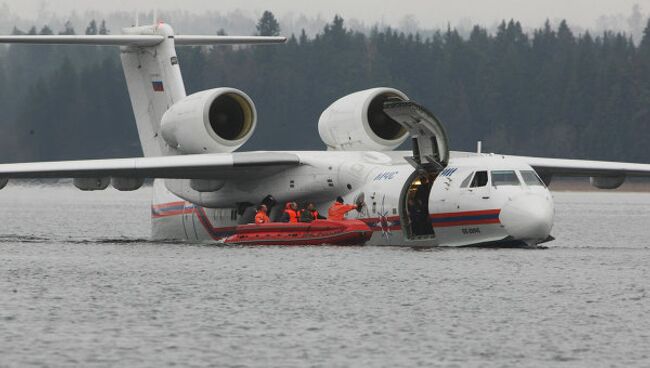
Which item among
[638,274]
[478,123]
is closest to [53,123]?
[478,123]

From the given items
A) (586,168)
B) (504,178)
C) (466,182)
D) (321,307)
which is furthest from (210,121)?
(321,307)

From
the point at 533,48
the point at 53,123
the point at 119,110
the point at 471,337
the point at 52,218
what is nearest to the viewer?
the point at 471,337

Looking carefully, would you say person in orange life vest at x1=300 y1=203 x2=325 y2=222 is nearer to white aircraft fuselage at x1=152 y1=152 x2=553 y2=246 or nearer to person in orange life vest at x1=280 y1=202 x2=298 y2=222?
person in orange life vest at x1=280 y1=202 x2=298 y2=222

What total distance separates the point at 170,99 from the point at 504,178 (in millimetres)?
10592

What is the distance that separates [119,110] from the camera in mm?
130625

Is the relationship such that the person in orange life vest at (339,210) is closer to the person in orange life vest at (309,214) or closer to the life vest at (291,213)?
the person in orange life vest at (309,214)

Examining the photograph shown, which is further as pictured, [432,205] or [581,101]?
[581,101]

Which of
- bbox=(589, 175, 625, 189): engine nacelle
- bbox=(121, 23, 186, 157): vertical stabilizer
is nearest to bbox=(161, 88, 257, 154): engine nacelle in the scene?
bbox=(121, 23, 186, 157): vertical stabilizer

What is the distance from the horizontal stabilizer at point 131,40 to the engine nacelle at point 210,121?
5.98 feet

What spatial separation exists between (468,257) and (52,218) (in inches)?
1445

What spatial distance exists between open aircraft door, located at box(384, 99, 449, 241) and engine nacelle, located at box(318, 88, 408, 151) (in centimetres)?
253

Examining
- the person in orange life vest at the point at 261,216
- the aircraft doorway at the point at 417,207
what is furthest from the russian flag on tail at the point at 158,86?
the aircraft doorway at the point at 417,207

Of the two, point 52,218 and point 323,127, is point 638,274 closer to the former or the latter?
point 323,127

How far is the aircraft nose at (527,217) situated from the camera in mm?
29953
